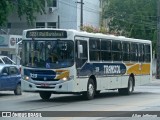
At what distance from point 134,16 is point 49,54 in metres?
41.0

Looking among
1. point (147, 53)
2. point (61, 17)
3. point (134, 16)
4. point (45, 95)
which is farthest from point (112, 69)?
point (134, 16)

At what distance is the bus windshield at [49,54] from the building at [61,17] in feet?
108

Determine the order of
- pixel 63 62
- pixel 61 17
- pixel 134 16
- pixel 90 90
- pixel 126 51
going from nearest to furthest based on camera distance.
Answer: pixel 63 62, pixel 90 90, pixel 126 51, pixel 61 17, pixel 134 16

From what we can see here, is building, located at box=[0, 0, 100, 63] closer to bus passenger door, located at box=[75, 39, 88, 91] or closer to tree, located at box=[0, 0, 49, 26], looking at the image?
tree, located at box=[0, 0, 49, 26]

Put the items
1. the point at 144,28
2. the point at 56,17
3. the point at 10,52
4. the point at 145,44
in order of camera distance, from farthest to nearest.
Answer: the point at 144,28, the point at 56,17, the point at 10,52, the point at 145,44

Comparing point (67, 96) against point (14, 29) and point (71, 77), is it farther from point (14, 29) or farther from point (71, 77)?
point (14, 29)

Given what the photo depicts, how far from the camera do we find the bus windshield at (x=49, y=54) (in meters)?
20.6

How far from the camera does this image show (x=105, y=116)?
50.5 ft

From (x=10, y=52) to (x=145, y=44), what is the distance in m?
23.1

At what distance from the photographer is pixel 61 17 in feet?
187

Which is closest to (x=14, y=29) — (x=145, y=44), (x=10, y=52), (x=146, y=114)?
(x=10, y=52)

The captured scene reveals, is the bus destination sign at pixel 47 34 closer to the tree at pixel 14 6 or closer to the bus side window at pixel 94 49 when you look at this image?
the bus side window at pixel 94 49

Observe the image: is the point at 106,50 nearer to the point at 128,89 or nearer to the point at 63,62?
the point at 128,89

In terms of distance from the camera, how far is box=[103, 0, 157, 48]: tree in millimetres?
60812
